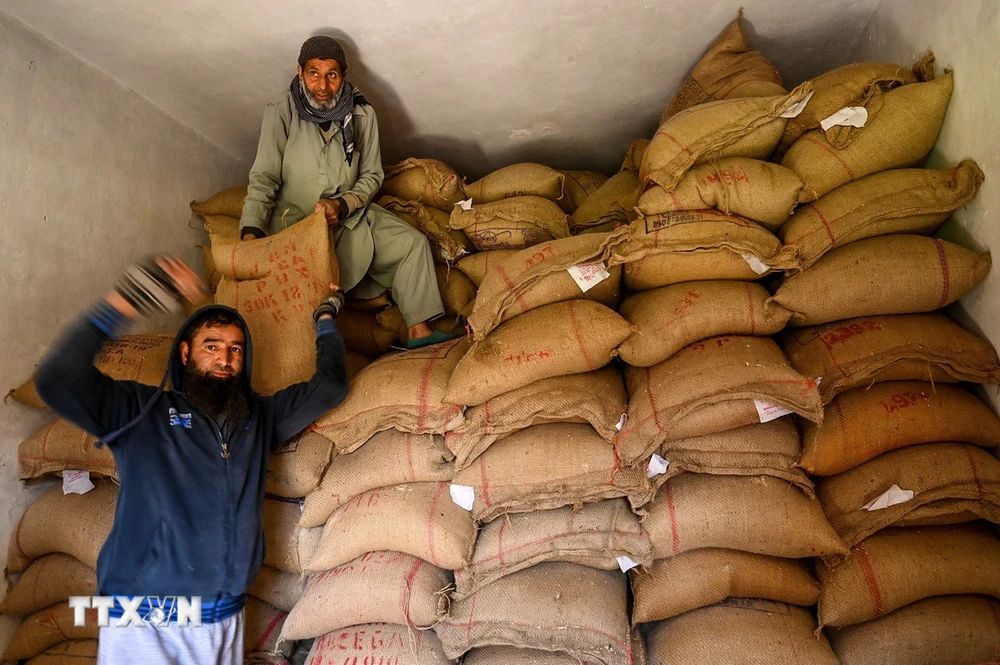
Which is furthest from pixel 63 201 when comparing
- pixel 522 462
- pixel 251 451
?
pixel 522 462

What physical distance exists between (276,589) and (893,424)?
2083mm

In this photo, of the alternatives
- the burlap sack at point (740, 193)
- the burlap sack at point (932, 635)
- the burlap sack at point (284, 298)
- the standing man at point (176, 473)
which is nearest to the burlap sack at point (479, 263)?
the burlap sack at point (284, 298)

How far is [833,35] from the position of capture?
8.11 feet

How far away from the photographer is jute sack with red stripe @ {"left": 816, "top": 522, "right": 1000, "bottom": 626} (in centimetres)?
164

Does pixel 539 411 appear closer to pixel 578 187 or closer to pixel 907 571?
pixel 907 571

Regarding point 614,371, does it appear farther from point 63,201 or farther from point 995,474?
point 63,201

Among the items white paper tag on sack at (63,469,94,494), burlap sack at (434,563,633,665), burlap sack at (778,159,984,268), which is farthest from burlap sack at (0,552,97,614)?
burlap sack at (778,159,984,268)

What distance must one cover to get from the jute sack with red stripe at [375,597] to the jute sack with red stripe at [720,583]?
0.63 meters

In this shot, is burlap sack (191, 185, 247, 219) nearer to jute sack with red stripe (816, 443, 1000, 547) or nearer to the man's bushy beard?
the man's bushy beard

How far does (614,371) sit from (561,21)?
4.46 feet

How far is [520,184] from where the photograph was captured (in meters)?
2.68

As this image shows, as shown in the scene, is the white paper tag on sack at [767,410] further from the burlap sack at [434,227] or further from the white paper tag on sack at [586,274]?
the burlap sack at [434,227]

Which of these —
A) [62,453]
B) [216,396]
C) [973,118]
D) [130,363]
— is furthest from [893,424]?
[62,453]

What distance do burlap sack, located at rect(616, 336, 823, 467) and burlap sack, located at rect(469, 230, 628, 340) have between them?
16.2 inches
